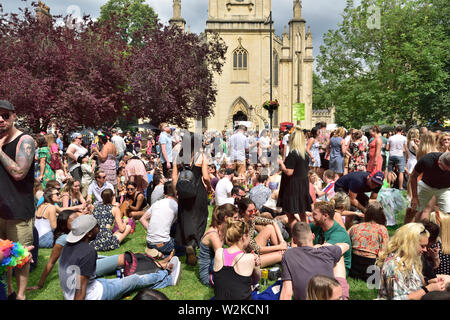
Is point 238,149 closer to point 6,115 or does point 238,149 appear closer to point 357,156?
point 357,156

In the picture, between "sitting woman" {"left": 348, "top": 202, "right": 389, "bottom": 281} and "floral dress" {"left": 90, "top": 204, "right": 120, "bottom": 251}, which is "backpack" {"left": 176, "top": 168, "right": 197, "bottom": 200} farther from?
"sitting woman" {"left": 348, "top": 202, "right": 389, "bottom": 281}

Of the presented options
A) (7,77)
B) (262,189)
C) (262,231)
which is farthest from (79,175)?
(7,77)

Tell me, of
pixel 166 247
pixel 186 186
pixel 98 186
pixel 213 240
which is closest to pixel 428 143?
pixel 213 240

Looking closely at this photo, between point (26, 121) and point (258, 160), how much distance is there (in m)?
12.2

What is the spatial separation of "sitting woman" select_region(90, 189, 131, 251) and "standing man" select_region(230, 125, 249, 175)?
475 centimetres

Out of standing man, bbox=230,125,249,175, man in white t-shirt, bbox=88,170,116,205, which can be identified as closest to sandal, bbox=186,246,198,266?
man in white t-shirt, bbox=88,170,116,205

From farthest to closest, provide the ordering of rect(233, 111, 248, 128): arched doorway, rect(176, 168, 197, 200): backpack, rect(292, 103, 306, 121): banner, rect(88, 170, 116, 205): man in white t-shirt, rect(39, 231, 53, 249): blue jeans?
rect(233, 111, 248, 128): arched doorway
rect(292, 103, 306, 121): banner
rect(88, 170, 116, 205): man in white t-shirt
rect(39, 231, 53, 249): blue jeans
rect(176, 168, 197, 200): backpack

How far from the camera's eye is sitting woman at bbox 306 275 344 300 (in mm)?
2691

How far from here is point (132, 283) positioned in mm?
4477

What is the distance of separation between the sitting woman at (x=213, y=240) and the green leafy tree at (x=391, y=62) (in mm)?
20732

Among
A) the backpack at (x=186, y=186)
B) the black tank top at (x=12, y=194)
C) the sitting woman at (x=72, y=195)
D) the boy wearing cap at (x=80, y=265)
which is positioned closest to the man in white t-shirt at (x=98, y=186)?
the sitting woman at (x=72, y=195)

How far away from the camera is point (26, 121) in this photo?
1762 centimetres

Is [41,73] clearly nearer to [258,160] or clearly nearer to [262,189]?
[258,160]

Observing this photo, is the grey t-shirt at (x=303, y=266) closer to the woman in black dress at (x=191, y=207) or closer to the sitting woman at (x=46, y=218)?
the woman in black dress at (x=191, y=207)
